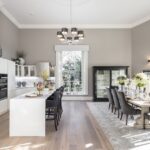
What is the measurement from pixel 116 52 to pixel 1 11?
20.7 feet

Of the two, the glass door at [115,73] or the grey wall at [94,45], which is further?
the grey wall at [94,45]

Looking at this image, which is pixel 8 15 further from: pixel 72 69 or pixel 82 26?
pixel 72 69

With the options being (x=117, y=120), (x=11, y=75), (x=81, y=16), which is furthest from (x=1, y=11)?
(x=117, y=120)

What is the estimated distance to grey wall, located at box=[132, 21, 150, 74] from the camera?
466 inches

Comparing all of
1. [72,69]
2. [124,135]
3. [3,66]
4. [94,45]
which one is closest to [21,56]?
[72,69]

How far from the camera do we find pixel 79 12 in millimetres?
10602

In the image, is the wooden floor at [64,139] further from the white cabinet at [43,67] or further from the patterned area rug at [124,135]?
the white cabinet at [43,67]

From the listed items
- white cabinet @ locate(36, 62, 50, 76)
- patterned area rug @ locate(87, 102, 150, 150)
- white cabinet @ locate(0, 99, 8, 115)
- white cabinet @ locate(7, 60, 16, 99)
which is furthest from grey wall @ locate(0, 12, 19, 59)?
patterned area rug @ locate(87, 102, 150, 150)

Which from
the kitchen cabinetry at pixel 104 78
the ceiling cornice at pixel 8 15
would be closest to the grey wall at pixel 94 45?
the kitchen cabinetry at pixel 104 78

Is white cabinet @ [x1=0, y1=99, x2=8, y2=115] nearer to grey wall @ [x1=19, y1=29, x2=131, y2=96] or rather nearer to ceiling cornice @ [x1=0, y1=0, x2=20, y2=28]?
ceiling cornice @ [x1=0, y1=0, x2=20, y2=28]

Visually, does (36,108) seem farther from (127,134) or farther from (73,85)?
(73,85)

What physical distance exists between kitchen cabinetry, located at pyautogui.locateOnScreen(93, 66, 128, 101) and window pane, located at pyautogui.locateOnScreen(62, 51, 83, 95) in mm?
1091

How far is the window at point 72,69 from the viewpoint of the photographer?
1322cm

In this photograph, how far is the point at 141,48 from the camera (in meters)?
12.2
